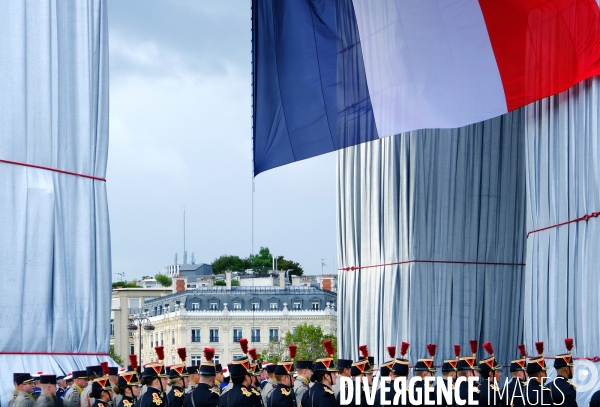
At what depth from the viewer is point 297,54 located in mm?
20562

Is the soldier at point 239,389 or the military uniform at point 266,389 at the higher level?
the soldier at point 239,389

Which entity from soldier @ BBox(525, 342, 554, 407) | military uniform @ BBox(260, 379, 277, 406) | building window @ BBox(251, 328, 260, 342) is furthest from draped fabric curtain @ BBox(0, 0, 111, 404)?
building window @ BBox(251, 328, 260, 342)

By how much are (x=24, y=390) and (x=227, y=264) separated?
124505mm

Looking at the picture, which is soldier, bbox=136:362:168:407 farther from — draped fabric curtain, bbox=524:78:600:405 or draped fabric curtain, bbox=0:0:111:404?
draped fabric curtain, bbox=524:78:600:405

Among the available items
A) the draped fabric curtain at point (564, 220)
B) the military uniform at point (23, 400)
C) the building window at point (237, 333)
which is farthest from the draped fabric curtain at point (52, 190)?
the building window at point (237, 333)

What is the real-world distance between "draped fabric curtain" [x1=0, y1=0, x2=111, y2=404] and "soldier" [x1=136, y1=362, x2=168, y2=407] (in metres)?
4.89

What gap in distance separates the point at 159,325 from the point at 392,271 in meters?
72.4

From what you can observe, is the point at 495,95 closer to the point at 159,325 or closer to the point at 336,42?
the point at 336,42

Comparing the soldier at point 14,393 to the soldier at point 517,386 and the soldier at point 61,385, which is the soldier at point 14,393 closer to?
the soldier at point 61,385

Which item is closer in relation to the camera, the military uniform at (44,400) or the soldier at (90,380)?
the military uniform at (44,400)

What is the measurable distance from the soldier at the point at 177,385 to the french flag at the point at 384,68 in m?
5.11

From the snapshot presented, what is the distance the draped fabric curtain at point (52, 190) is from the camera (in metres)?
18.7

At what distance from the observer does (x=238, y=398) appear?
43.5 feet

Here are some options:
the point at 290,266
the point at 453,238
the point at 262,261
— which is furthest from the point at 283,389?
the point at 262,261
